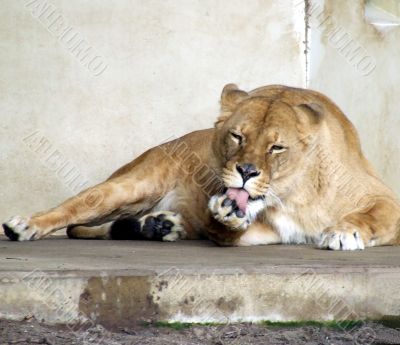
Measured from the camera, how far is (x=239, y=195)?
167 inches

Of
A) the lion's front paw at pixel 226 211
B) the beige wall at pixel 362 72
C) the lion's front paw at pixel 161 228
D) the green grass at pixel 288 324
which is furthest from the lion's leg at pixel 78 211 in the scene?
the green grass at pixel 288 324

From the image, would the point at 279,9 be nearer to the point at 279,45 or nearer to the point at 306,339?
the point at 279,45

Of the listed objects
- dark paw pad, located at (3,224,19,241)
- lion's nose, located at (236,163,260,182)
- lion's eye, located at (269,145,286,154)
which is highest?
lion's eye, located at (269,145,286,154)

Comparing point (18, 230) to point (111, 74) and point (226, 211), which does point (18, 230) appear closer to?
point (226, 211)

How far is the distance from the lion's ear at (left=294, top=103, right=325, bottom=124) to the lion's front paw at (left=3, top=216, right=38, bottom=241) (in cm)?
134

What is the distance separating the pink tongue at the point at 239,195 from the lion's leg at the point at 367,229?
0.43m

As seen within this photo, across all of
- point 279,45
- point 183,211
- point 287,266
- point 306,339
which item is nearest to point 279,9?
point 279,45

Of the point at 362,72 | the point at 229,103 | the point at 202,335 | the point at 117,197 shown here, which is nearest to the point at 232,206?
the point at 229,103

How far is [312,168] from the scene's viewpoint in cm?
456

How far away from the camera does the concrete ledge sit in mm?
3104

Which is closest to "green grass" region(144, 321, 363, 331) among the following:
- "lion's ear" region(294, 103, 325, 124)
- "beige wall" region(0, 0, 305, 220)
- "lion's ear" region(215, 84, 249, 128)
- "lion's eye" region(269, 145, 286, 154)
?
"lion's eye" region(269, 145, 286, 154)

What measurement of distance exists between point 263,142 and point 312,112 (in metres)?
0.35

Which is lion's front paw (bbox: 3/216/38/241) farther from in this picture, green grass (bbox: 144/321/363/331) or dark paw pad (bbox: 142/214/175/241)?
green grass (bbox: 144/321/363/331)

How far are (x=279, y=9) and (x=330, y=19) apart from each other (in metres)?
0.30
